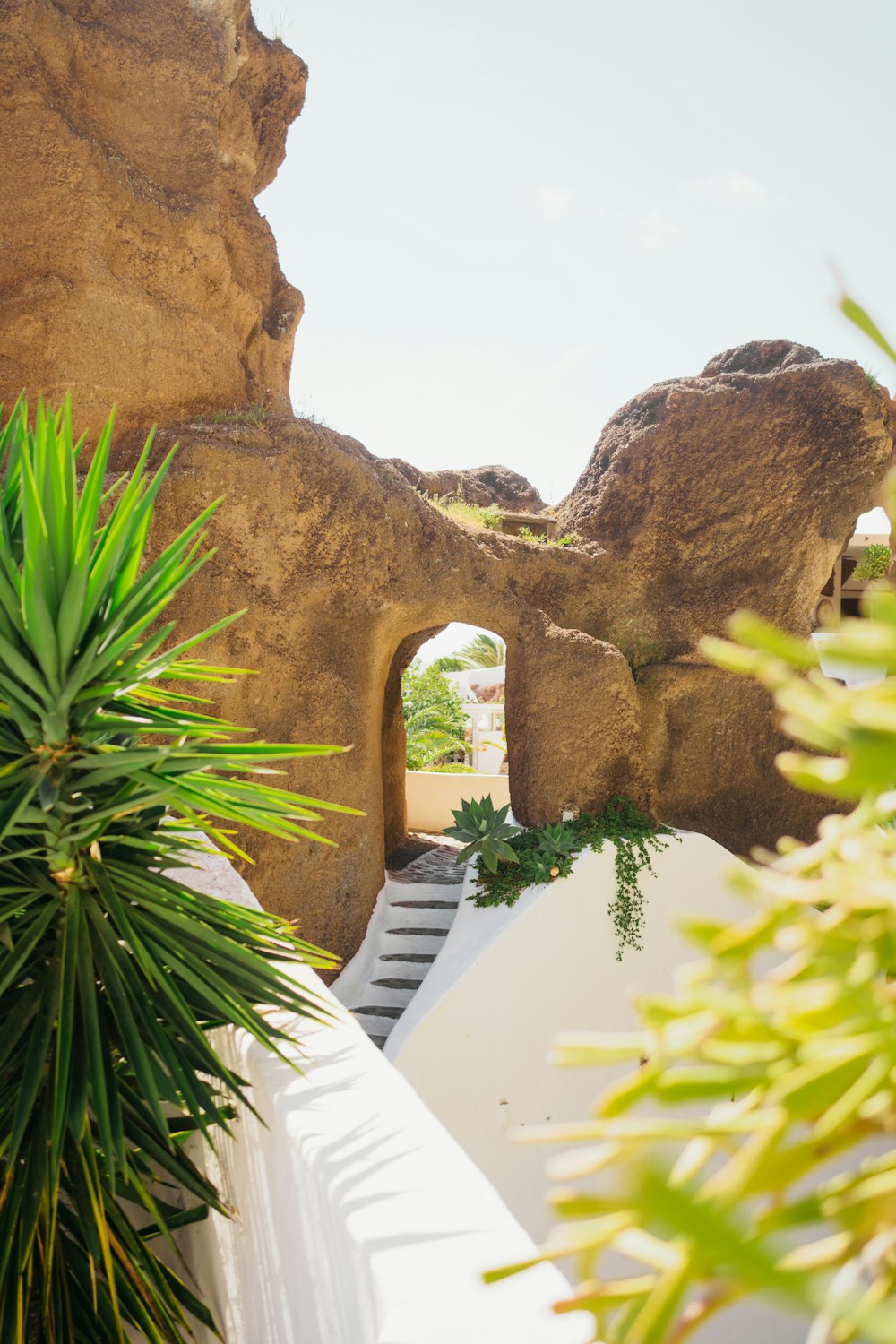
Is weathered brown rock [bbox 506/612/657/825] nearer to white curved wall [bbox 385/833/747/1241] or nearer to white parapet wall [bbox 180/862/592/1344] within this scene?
white curved wall [bbox 385/833/747/1241]

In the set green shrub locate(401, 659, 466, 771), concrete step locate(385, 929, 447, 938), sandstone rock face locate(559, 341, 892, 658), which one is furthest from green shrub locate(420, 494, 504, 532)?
green shrub locate(401, 659, 466, 771)

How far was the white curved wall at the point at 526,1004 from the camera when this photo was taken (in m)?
8.06

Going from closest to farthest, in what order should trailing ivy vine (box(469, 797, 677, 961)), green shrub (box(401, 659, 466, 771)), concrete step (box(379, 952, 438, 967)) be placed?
trailing ivy vine (box(469, 797, 677, 961)) → concrete step (box(379, 952, 438, 967)) → green shrub (box(401, 659, 466, 771))

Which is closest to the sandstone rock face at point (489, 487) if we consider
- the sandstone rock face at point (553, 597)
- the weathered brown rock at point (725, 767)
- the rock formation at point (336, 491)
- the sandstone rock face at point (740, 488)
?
the rock formation at point (336, 491)

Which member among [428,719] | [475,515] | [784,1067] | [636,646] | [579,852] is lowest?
[579,852]

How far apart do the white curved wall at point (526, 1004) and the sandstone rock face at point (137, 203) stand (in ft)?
18.7

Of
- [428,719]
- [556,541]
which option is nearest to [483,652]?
[428,719]

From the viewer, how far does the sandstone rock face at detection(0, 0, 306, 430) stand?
7.82 meters

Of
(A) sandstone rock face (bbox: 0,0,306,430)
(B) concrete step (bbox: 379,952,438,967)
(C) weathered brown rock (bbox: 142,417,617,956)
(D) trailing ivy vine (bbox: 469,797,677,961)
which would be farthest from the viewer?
(B) concrete step (bbox: 379,952,438,967)

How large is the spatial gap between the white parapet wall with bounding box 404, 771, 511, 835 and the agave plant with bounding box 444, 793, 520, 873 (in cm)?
502

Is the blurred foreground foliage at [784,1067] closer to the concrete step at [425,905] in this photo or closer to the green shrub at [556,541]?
the concrete step at [425,905]

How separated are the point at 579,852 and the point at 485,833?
3.15 feet

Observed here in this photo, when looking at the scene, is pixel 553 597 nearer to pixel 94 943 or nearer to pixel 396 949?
pixel 396 949

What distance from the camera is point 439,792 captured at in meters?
15.1
